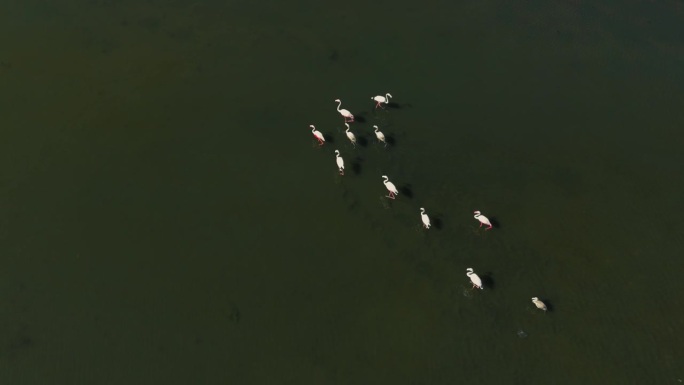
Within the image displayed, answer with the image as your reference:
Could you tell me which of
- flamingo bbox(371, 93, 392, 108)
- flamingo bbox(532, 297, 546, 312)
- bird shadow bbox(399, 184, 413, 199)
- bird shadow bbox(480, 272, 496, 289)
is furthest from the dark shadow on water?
flamingo bbox(371, 93, 392, 108)

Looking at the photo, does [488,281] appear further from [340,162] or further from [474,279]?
[340,162]

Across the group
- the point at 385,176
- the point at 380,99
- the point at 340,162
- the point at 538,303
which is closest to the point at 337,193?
the point at 340,162

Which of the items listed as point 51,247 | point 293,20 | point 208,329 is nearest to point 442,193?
point 208,329

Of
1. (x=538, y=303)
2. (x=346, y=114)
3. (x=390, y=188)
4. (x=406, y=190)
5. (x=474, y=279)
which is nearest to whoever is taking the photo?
(x=538, y=303)

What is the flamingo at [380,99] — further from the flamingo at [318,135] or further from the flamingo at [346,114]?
the flamingo at [318,135]

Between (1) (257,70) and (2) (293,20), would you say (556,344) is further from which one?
(2) (293,20)
